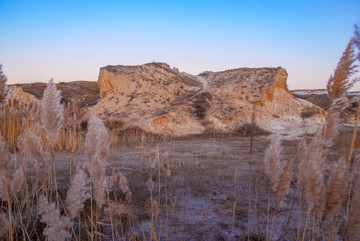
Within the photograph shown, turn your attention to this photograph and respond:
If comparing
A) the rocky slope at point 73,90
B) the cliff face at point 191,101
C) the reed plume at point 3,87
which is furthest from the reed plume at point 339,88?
the rocky slope at point 73,90

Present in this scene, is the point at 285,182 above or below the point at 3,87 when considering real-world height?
below

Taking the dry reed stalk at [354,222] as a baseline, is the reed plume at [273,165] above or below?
above

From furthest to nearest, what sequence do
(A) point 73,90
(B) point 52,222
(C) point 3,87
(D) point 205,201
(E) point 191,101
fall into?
(A) point 73,90 → (E) point 191,101 → (D) point 205,201 → (C) point 3,87 → (B) point 52,222

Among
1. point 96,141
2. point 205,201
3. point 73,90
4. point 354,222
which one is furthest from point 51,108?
point 73,90

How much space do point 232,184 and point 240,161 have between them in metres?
1.61

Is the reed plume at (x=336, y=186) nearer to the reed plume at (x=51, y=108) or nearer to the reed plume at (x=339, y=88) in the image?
the reed plume at (x=339, y=88)

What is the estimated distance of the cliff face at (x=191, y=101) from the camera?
9.04m

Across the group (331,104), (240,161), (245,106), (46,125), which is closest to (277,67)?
(245,106)

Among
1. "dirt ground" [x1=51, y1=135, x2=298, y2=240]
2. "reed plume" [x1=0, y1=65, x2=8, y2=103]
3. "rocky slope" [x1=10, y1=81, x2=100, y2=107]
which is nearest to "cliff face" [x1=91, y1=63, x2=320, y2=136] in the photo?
"dirt ground" [x1=51, y1=135, x2=298, y2=240]

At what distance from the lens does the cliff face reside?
904cm

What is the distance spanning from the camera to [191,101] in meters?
10.0

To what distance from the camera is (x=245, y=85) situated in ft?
33.8

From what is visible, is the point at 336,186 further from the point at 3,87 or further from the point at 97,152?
the point at 3,87

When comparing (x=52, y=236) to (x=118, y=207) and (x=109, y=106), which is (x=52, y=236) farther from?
(x=109, y=106)
